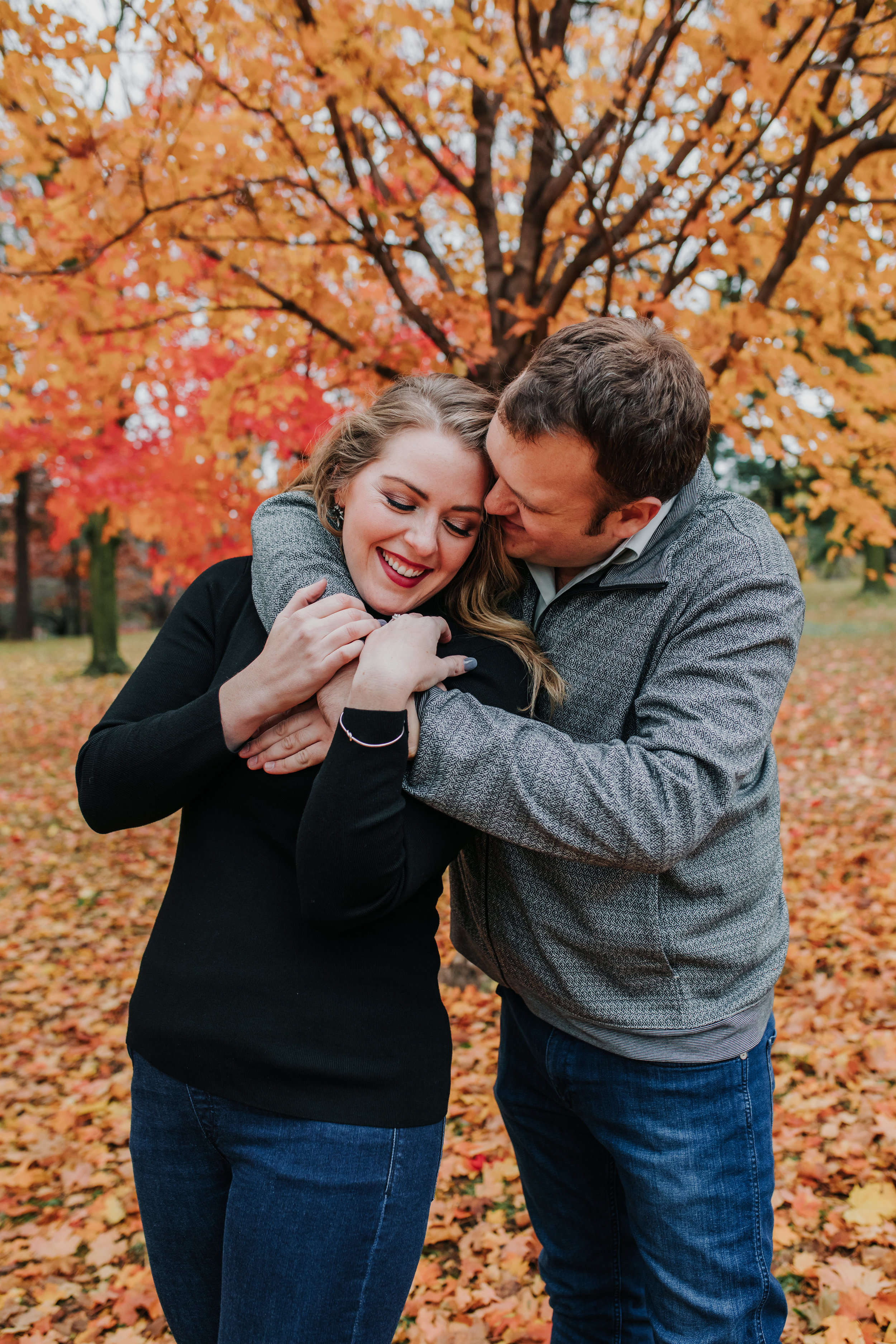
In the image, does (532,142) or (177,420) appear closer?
(532,142)

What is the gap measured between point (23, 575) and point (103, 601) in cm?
A: 1275

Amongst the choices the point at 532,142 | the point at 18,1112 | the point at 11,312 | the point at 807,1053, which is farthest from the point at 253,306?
the point at 807,1053

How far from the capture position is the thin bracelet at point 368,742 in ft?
4.41

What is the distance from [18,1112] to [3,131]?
4.51 meters

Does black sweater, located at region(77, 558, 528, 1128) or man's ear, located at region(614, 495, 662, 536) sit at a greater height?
man's ear, located at region(614, 495, 662, 536)

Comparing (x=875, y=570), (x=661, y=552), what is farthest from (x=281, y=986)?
(x=875, y=570)

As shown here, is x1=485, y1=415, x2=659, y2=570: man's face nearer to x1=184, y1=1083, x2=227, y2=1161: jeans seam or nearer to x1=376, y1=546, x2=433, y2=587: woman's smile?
x1=376, y1=546, x2=433, y2=587: woman's smile

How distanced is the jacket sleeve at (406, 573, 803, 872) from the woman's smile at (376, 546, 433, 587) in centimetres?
32

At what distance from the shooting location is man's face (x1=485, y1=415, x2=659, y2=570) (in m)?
1.54

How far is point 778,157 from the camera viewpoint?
442cm

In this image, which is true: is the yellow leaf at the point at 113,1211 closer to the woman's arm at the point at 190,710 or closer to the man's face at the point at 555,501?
the woman's arm at the point at 190,710

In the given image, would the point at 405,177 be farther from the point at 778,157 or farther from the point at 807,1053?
the point at 807,1053

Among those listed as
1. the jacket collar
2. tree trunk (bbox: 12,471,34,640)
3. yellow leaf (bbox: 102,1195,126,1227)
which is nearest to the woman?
the jacket collar

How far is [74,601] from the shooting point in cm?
2705
